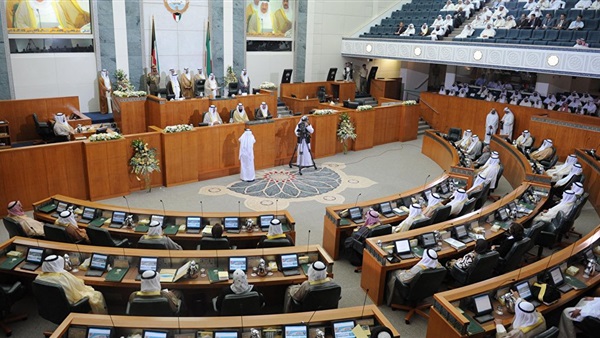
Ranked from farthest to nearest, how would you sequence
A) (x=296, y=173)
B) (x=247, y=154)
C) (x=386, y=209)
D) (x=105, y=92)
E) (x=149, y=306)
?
(x=105, y=92) < (x=296, y=173) < (x=247, y=154) < (x=386, y=209) < (x=149, y=306)

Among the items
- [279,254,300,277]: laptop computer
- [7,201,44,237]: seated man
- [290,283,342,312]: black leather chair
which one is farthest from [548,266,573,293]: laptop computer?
[7,201,44,237]: seated man

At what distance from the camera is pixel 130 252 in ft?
24.7

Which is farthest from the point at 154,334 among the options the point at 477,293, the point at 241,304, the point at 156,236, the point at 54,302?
the point at 477,293

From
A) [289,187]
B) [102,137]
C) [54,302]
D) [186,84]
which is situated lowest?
[289,187]

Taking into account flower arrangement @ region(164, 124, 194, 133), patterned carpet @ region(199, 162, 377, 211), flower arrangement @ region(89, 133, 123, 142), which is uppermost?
flower arrangement @ region(164, 124, 194, 133)

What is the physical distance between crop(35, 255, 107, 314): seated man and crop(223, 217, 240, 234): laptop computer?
278cm

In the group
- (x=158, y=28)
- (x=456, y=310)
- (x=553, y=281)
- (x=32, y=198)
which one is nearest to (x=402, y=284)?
(x=456, y=310)

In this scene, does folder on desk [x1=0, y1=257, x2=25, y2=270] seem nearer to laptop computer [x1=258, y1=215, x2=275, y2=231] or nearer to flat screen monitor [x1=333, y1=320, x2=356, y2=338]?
laptop computer [x1=258, y1=215, x2=275, y2=231]

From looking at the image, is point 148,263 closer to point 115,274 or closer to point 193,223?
point 115,274

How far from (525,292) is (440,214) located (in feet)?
9.78

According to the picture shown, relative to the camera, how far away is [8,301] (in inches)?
276

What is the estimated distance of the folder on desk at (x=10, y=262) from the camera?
738 centimetres

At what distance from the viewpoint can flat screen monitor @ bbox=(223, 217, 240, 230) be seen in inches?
360

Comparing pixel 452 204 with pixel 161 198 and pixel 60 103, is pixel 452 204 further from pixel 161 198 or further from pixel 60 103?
pixel 60 103
